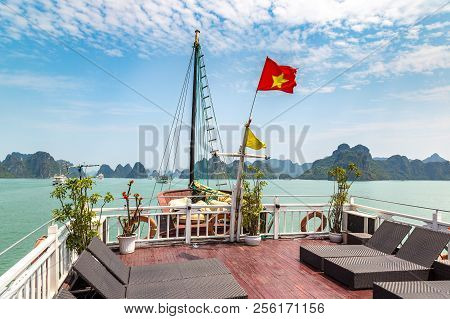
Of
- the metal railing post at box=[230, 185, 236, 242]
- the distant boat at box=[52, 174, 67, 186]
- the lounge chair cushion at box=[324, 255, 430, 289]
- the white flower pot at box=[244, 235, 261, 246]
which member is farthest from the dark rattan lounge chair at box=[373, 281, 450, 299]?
the distant boat at box=[52, 174, 67, 186]

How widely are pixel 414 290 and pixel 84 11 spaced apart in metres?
7.89

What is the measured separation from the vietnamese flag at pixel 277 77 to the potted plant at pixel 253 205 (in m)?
1.90

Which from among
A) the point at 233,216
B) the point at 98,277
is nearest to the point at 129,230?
the point at 233,216

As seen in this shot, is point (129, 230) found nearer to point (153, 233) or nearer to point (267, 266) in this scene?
point (153, 233)

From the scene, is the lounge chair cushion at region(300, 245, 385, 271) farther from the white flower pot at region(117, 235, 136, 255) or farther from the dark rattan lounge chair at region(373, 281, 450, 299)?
the white flower pot at region(117, 235, 136, 255)

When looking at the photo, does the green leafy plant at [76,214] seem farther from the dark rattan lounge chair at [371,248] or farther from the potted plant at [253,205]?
the dark rattan lounge chair at [371,248]

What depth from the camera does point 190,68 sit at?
17.3 meters

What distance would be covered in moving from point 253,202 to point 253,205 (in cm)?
7

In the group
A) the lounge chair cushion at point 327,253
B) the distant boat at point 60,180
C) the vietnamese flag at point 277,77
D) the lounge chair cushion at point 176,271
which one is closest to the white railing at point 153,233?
the distant boat at point 60,180

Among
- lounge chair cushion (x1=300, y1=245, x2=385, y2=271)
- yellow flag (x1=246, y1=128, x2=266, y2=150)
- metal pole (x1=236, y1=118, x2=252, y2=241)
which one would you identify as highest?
yellow flag (x1=246, y1=128, x2=266, y2=150)

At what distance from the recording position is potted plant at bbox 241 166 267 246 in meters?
6.69

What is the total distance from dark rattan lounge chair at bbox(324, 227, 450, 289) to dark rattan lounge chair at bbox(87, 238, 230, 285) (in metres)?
1.75

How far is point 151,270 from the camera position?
158 inches
